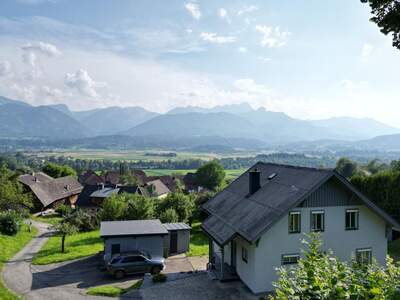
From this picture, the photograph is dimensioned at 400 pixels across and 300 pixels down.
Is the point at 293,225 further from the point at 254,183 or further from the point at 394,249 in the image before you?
the point at 394,249

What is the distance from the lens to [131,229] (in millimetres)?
33188

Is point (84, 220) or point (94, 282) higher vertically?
point (94, 282)

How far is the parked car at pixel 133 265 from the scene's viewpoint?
93.6 ft

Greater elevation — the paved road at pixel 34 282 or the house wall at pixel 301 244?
the house wall at pixel 301 244

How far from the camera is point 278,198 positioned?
2527 cm

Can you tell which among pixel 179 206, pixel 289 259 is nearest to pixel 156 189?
pixel 179 206

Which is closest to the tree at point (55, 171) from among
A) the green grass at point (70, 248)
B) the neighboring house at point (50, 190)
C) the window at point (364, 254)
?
the neighboring house at point (50, 190)

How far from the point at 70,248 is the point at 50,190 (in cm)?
4782

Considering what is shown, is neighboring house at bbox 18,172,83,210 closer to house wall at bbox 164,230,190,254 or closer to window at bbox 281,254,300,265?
house wall at bbox 164,230,190,254

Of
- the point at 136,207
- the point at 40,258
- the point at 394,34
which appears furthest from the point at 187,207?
the point at 394,34

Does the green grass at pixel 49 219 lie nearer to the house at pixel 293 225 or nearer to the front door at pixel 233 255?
the front door at pixel 233 255

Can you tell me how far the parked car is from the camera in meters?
28.5

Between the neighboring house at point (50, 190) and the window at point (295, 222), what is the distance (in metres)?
62.2

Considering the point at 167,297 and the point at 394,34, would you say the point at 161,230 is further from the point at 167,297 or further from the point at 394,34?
the point at 394,34
